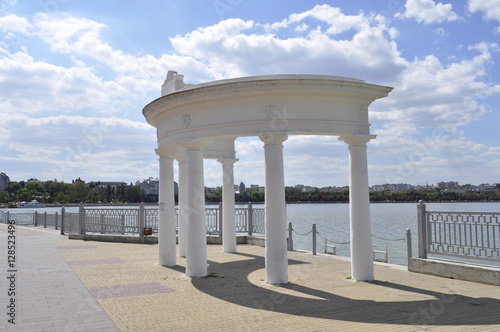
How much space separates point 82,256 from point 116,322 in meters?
10.3

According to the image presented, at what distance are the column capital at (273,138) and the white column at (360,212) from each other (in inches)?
78.1

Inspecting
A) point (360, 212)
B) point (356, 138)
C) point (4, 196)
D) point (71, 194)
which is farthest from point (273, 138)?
point (4, 196)

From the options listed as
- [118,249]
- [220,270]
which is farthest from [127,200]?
[220,270]

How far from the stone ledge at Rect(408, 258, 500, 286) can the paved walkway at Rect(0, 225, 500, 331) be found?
317 millimetres

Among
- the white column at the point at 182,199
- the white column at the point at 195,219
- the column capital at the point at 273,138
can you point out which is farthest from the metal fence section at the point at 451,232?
the white column at the point at 182,199

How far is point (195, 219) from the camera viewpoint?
41.8 ft

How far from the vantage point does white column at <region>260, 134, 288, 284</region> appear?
37.4 feet

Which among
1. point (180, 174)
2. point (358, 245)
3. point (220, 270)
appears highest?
point (180, 174)

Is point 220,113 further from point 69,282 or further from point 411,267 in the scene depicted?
point 411,267

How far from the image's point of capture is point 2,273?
1361cm

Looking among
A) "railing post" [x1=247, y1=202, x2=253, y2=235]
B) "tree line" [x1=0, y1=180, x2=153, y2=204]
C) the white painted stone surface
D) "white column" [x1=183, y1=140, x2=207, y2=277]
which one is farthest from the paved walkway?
"tree line" [x1=0, y1=180, x2=153, y2=204]

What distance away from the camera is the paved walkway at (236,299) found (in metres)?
7.94

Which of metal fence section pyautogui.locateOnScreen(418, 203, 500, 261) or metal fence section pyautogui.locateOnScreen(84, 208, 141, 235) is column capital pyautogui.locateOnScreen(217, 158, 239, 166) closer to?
metal fence section pyautogui.locateOnScreen(84, 208, 141, 235)

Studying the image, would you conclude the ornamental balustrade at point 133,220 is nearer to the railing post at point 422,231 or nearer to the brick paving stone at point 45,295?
the brick paving stone at point 45,295
